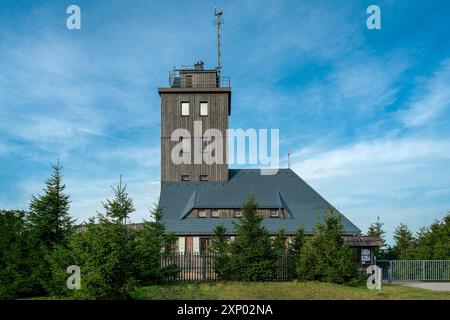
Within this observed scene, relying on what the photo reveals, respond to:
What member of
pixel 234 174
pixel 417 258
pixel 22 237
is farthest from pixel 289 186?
pixel 22 237

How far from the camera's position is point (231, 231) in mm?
29797

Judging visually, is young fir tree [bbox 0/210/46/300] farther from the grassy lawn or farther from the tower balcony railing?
the tower balcony railing

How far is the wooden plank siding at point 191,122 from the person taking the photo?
1442 inches

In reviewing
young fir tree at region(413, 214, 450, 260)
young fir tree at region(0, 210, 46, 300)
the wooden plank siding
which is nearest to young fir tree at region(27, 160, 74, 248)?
young fir tree at region(0, 210, 46, 300)

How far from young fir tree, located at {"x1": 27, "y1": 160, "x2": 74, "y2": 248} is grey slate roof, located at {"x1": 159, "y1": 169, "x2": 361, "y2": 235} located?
10085 millimetres

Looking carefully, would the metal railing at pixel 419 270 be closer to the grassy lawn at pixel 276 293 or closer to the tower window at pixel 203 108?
the grassy lawn at pixel 276 293

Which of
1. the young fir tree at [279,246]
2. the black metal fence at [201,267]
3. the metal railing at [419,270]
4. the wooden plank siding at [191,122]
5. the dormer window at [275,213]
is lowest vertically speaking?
the metal railing at [419,270]

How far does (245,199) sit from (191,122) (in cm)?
956

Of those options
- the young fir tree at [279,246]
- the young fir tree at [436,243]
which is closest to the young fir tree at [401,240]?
the young fir tree at [436,243]

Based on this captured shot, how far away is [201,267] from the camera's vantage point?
75.9ft

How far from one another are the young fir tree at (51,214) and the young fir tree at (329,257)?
13204mm
